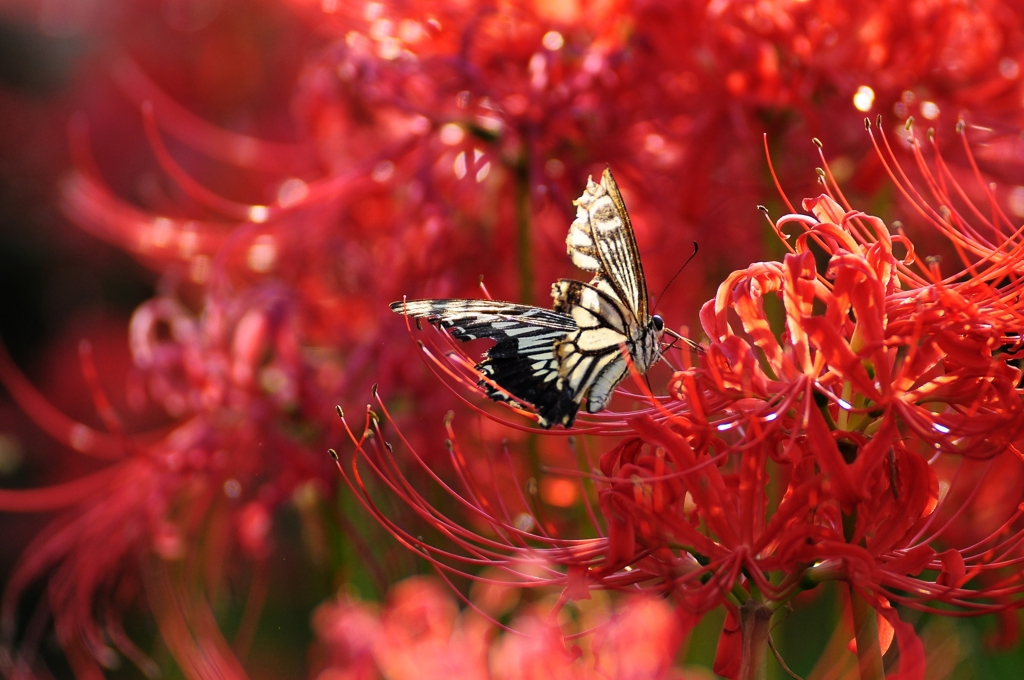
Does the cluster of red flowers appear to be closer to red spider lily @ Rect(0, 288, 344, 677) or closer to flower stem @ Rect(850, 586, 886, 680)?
red spider lily @ Rect(0, 288, 344, 677)

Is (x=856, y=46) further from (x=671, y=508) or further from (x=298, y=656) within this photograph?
(x=298, y=656)

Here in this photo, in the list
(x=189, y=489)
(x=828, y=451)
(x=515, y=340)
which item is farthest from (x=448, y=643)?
(x=828, y=451)

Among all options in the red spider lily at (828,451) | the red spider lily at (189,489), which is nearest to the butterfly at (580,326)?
the red spider lily at (828,451)

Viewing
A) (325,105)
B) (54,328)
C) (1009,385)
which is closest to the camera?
(1009,385)

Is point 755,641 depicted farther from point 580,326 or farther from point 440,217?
point 440,217

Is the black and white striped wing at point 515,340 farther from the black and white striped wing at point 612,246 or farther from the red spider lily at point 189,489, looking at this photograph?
the red spider lily at point 189,489

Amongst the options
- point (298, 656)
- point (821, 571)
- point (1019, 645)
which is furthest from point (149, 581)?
point (1019, 645)
